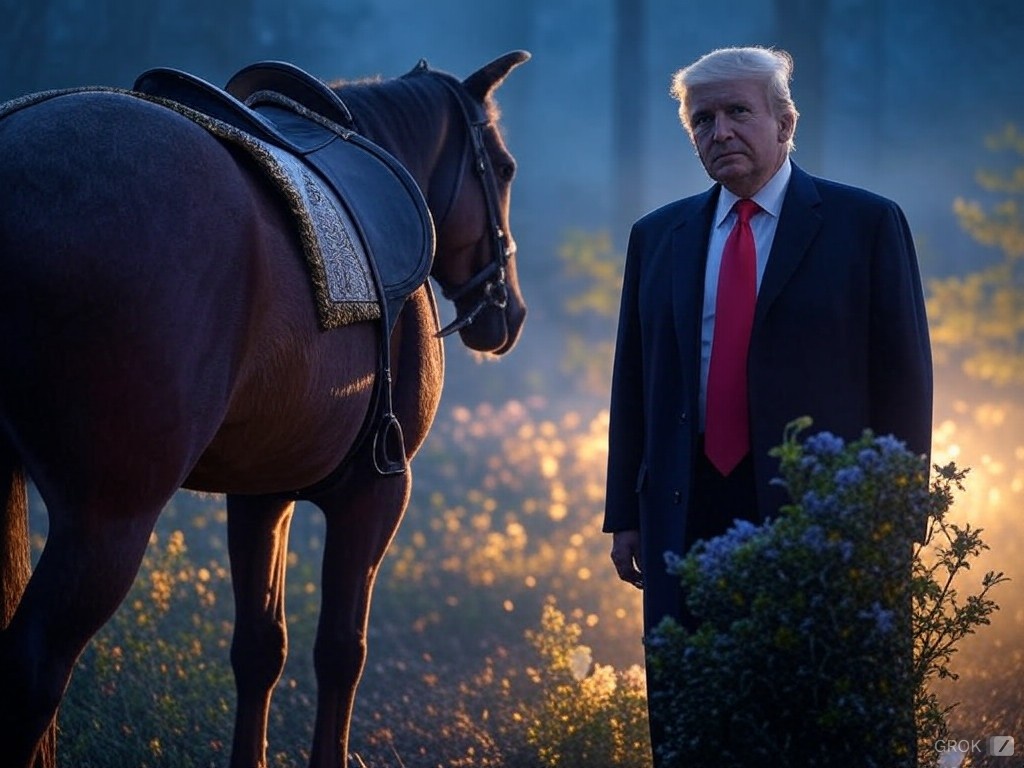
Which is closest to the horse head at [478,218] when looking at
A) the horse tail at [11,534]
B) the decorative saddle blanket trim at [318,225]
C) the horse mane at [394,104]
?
the horse mane at [394,104]

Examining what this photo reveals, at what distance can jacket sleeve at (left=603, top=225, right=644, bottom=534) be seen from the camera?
3.59 metres

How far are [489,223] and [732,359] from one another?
159 cm

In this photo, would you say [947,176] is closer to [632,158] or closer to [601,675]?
[632,158]

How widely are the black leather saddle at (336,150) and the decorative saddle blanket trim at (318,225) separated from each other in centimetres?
8

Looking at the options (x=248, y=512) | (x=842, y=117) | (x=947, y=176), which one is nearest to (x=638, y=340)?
(x=248, y=512)

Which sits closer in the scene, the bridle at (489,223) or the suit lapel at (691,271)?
the suit lapel at (691,271)

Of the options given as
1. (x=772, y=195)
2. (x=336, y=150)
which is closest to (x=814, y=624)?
(x=772, y=195)

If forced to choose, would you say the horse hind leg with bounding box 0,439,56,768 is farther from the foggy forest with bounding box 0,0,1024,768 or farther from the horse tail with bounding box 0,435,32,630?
the foggy forest with bounding box 0,0,1024,768

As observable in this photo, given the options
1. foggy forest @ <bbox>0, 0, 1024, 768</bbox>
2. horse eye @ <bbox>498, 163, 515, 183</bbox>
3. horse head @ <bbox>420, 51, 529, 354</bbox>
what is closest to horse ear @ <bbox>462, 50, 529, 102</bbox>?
horse head @ <bbox>420, 51, 529, 354</bbox>

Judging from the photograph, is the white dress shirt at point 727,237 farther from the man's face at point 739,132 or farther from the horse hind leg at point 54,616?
the horse hind leg at point 54,616

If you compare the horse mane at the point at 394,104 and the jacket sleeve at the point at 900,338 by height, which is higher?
the horse mane at the point at 394,104

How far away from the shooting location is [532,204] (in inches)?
1094

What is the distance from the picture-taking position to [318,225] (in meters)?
3.16

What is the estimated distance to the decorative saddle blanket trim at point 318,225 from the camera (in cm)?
293
